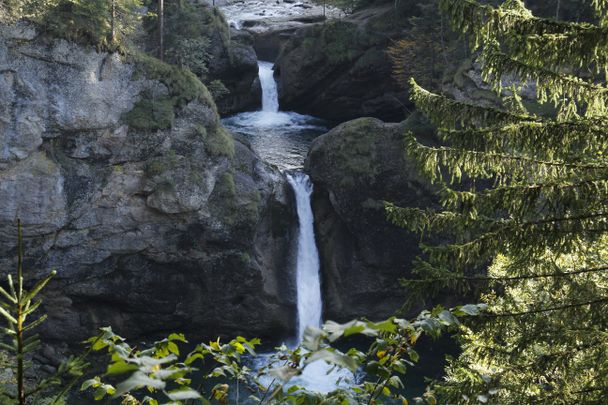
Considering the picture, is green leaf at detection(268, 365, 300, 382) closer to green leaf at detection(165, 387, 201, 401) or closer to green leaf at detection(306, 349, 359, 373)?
green leaf at detection(306, 349, 359, 373)

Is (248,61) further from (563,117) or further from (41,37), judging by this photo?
(563,117)

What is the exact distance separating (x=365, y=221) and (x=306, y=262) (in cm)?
250

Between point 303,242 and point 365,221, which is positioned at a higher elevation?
point 365,221

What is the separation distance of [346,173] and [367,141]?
1.37 m

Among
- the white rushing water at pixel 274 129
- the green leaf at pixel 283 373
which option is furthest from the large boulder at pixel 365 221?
the green leaf at pixel 283 373

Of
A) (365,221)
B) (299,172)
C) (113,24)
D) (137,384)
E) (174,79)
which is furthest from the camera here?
(299,172)

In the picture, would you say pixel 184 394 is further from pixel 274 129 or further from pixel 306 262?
pixel 274 129

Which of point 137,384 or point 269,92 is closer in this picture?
point 137,384

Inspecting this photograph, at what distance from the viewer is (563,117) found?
7.68 m

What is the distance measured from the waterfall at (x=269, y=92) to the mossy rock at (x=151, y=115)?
16.0m

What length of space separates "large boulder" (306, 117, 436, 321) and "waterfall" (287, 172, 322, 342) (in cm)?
31

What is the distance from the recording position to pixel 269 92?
36.2 m

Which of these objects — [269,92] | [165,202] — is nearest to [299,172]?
[165,202]

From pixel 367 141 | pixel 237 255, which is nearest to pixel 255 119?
pixel 367 141
